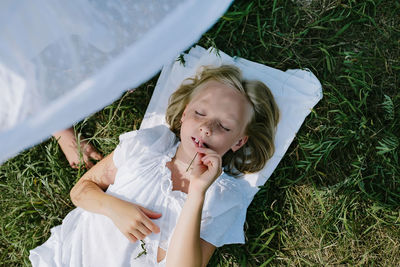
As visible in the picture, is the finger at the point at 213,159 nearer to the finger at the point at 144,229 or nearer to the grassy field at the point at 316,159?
the finger at the point at 144,229

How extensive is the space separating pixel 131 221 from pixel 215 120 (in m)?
0.63

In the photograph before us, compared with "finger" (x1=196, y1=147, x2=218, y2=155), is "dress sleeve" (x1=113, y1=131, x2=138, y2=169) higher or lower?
lower

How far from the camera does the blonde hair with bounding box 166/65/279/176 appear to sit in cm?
209

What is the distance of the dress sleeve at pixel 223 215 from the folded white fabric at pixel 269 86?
5.7 inches

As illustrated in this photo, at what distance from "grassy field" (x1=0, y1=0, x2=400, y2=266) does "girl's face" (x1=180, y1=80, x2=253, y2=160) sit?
45 cm

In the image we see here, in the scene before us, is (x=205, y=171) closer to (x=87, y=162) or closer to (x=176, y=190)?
(x=176, y=190)

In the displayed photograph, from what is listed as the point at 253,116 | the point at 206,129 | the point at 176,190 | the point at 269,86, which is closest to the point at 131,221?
the point at 176,190

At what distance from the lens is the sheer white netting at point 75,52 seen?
2.70ft

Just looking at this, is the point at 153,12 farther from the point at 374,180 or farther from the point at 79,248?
the point at 374,180

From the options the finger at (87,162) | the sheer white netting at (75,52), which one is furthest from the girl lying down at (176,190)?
the sheer white netting at (75,52)

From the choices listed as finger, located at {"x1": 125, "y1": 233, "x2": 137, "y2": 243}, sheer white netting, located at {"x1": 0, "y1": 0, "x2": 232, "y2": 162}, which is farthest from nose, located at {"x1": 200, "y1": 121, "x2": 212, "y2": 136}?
sheer white netting, located at {"x1": 0, "y1": 0, "x2": 232, "y2": 162}

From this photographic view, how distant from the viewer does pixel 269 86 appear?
229 centimetres

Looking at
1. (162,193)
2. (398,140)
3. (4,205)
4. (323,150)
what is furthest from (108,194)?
(398,140)

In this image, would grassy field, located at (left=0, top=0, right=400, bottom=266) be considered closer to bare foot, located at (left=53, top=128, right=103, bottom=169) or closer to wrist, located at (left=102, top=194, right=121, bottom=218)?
bare foot, located at (left=53, top=128, right=103, bottom=169)
